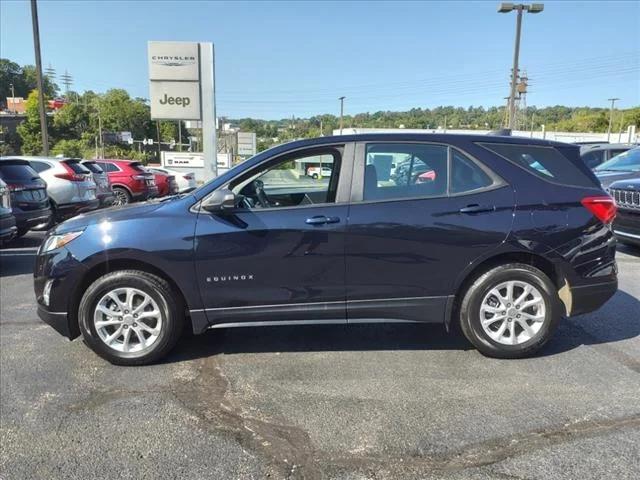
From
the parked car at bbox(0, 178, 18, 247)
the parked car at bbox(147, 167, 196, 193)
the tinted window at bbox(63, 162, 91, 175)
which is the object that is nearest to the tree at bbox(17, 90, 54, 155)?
the parked car at bbox(147, 167, 196, 193)

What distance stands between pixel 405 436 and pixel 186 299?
6.15ft

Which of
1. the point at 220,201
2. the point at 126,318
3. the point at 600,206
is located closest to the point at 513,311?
the point at 600,206

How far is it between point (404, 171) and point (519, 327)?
1.50m

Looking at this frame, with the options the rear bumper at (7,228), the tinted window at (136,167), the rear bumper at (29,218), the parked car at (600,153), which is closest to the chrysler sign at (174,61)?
the tinted window at (136,167)

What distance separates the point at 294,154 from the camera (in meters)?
3.99

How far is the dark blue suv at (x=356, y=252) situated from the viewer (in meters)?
3.77

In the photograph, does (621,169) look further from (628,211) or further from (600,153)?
(600,153)

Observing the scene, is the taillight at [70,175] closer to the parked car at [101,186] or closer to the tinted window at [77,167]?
the tinted window at [77,167]

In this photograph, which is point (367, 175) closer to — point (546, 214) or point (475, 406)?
point (546, 214)

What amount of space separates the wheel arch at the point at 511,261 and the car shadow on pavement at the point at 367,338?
1.56 ft

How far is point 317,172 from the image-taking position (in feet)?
13.7

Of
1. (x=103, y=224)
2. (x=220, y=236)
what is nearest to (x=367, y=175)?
(x=220, y=236)

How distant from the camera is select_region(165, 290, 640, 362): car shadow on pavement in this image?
13.9ft

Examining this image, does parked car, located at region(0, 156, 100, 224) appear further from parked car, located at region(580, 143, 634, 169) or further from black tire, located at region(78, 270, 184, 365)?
parked car, located at region(580, 143, 634, 169)
